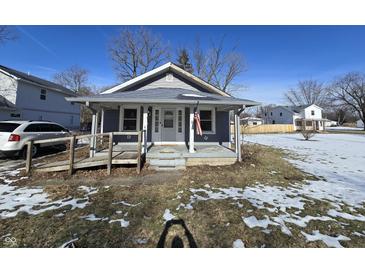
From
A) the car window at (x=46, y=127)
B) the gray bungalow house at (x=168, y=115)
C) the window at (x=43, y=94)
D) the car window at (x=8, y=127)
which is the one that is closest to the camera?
the car window at (x=8, y=127)

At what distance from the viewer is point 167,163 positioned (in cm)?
659

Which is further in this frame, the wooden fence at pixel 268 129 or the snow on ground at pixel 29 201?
the wooden fence at pixel 268 129

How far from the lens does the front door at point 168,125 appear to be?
991cm

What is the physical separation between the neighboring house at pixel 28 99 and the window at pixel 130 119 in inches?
548

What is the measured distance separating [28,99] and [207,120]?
19366 mm

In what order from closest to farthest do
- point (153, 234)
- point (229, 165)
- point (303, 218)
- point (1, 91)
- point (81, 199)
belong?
1. point (153, 234)
2. point (303, 218)
3. point (81, 199)
4. point (229, 165)
5. point (1, 91)

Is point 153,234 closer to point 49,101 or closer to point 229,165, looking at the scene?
point 229,165

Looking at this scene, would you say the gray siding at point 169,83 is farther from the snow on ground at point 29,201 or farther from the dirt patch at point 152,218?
the snow on ground at point 29,201

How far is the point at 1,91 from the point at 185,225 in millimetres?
22941

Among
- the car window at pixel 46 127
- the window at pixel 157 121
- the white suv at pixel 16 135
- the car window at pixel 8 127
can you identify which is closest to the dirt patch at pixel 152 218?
the white suv at pixel 16 135

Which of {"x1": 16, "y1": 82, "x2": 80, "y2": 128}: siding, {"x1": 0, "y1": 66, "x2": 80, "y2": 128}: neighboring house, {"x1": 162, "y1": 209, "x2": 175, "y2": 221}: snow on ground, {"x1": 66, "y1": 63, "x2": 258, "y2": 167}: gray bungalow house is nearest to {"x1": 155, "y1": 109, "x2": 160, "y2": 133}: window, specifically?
{"x1": 66, "y1": 63, "x2": 258, "y2": 167}: gray bungalow house

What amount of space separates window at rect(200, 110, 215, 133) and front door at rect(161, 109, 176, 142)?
171cm
